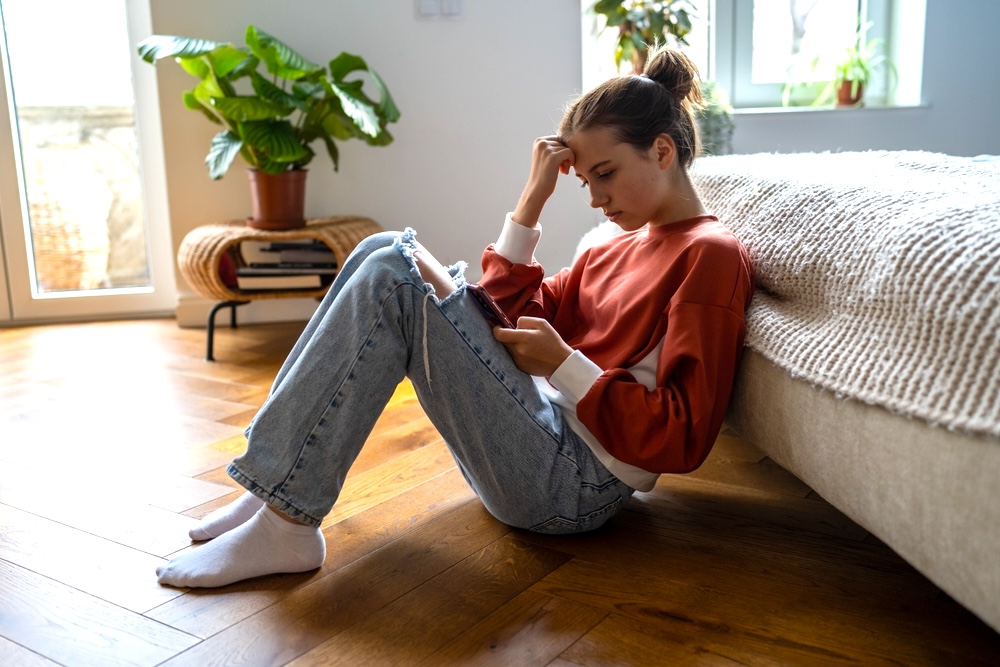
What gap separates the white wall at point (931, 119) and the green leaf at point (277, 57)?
1500 millimetres

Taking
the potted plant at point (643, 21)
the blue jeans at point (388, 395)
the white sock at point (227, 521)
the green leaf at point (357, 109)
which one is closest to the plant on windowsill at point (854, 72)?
the potted plant at point (643, 21)

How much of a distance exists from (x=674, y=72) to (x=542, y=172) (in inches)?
8.5

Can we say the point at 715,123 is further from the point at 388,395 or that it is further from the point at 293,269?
the point at 388,395

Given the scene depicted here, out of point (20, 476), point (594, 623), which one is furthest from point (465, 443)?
point (20, 476)

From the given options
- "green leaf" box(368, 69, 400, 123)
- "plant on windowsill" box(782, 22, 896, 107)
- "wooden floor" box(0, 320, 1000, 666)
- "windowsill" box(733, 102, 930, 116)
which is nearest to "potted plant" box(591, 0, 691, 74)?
"windowsill" box(733, 102, 930, 116)

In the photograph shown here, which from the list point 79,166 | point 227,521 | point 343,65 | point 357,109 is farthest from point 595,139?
point 79,166

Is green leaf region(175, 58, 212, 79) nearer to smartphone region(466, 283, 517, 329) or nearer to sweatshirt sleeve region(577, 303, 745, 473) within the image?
smartphone region(466, 283, 517, 329)

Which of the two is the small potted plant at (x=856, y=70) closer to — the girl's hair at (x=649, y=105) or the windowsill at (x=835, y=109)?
the windowsill at (x=835, y=109)

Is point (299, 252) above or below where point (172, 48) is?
below

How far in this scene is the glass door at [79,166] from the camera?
294cm

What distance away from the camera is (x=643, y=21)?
283cm

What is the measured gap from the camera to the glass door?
2.94 m

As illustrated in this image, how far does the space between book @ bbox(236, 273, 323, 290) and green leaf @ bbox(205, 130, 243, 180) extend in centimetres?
→ 29

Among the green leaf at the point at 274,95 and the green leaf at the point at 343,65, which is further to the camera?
the green leaf at the point at 343,65
